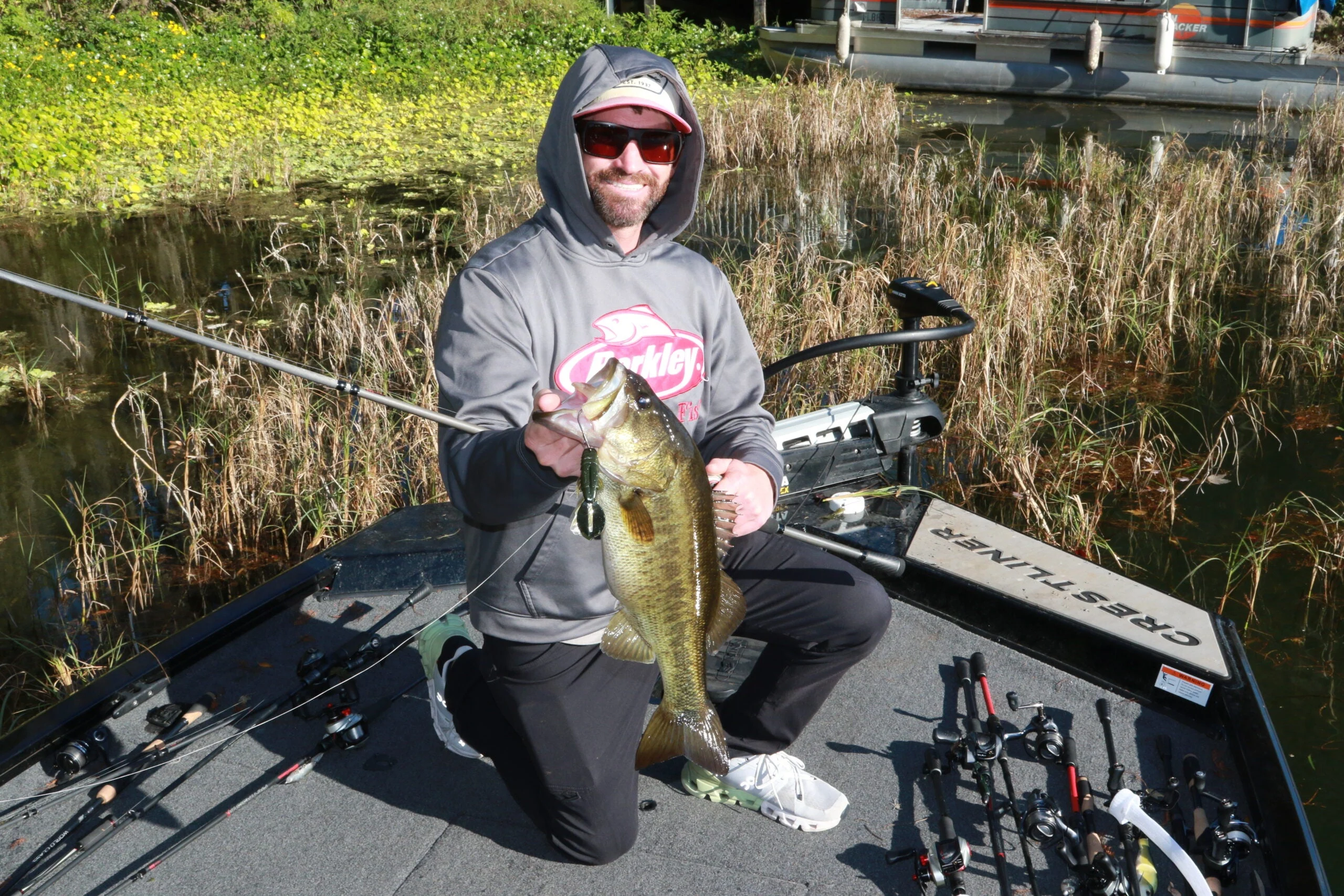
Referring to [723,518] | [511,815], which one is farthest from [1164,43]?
[511,815]

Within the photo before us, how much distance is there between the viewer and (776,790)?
2738 millimetres

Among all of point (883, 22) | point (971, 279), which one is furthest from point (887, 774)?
point (883, 22)

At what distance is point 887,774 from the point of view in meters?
2.93

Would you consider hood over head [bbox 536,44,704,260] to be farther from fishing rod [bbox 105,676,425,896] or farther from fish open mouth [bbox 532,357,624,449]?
fishing rod [bbox 105,676,425,896]

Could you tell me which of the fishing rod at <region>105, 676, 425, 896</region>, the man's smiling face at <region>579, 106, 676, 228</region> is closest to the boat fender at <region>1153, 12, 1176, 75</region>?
the man's smiling face at <region>579, 106, 676, 228</region>

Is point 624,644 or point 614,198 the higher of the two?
point 614,198

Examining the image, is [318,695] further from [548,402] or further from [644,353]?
[548,402]

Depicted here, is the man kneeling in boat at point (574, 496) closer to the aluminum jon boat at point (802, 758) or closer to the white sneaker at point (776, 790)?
the white sneaker at point (776, 790)

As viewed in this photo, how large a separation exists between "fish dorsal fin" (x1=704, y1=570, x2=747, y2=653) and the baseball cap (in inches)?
42.8

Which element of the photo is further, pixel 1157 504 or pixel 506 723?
pixel 1157 504

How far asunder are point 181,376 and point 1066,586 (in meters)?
5.37

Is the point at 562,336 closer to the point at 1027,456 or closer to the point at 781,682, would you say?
the point at 781,682

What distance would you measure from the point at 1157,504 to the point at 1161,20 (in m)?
12.9

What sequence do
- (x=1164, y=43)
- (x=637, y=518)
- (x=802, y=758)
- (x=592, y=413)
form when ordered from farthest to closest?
1. (x=1164, y=43)
2. (x=802, y=758)
3. (x=637, y=518)
4. (x=592, y=413)
